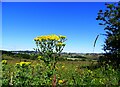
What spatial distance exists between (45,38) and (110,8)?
21.0 meters

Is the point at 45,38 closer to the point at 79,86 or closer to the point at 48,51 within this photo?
the point at 48,51

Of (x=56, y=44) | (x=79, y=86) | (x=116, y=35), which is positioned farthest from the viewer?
(x=116, y=35)

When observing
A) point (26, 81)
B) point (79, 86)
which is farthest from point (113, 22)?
point (26, 81)

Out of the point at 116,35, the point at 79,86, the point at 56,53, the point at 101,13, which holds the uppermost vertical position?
the point at 101,13

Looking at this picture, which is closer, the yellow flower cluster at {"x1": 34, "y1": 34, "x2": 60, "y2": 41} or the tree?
the yellow flower cluster at {"x1": 34, "y1": 34, "x2": 60, "y2": 41}

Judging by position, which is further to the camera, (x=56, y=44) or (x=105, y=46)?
(x=105, y=46)

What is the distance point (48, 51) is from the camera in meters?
6.86

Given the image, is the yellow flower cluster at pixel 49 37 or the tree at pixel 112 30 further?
the tree at pixel 112 30

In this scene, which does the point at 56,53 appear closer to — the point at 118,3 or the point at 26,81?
the point at 26,81

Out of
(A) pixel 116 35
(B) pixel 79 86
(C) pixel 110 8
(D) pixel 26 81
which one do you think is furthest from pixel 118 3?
(D) pixel 26 81

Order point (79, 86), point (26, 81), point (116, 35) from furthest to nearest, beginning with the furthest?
1. point (116, 35)
2. point (79, 86)
3. point (26, 81)

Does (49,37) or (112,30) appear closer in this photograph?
(49,37)

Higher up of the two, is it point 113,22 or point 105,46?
point 113,22

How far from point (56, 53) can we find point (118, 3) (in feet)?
69.1
